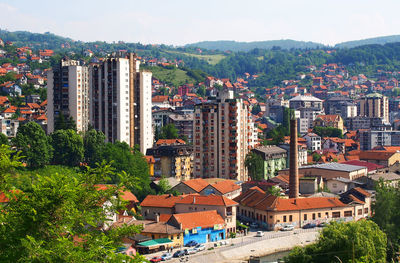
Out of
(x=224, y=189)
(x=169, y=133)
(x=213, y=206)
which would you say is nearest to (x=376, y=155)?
(x=169, y=133)

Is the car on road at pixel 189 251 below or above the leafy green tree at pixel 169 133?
below

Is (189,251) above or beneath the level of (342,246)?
beneath

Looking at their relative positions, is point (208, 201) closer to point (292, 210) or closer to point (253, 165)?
point (292, 210)

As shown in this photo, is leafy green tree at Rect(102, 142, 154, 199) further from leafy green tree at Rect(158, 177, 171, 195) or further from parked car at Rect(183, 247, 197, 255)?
parked car at Rect(183, 247, 197, 255)

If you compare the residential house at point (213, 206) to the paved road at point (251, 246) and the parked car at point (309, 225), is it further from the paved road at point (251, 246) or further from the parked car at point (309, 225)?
the parked car at point (309, 225)

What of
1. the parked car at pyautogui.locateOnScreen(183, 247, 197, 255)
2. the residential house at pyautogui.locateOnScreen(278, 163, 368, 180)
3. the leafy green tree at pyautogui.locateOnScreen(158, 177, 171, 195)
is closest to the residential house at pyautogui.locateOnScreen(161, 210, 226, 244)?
the parked car at pyautogui.locateOnScreen(183, 247, 197, 255)

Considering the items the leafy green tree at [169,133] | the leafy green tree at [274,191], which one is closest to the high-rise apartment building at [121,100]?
the leafy green tree at [169,133]
